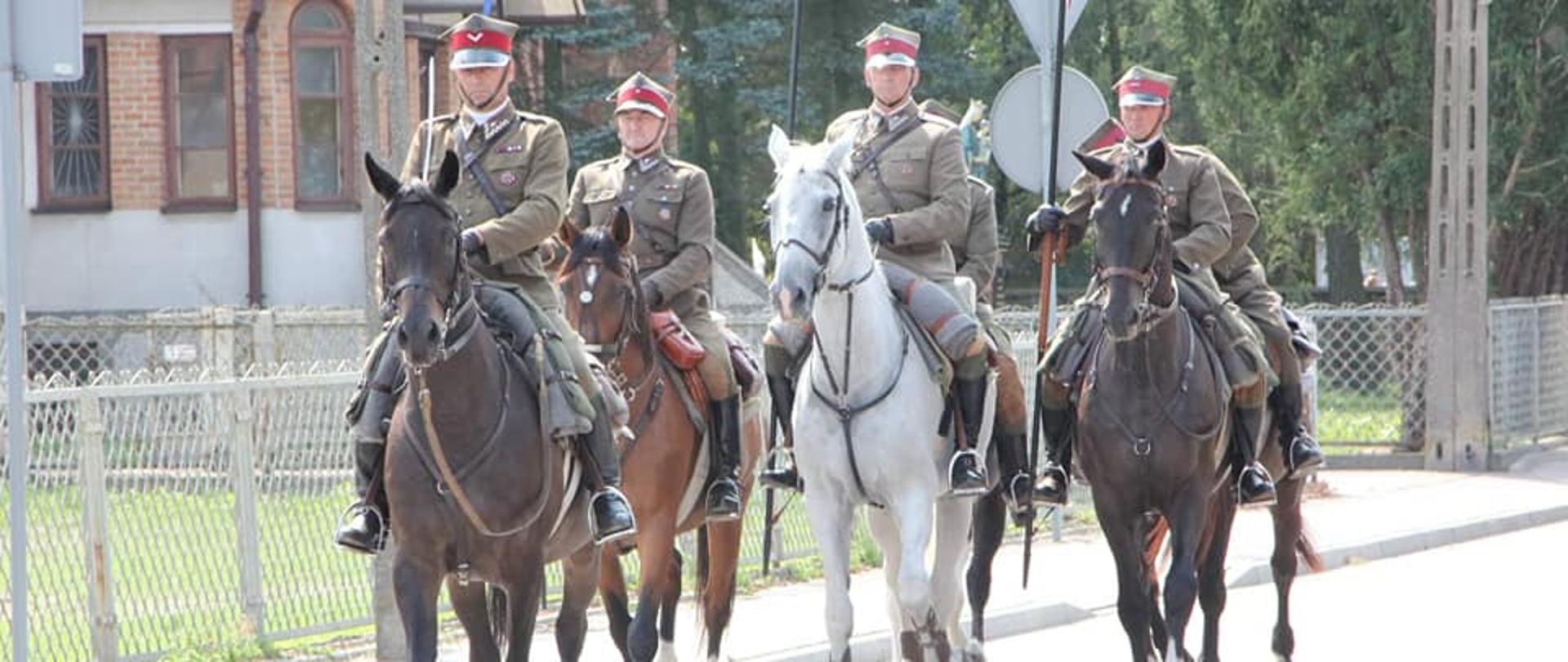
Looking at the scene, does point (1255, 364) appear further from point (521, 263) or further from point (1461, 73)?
point (1461, 73)

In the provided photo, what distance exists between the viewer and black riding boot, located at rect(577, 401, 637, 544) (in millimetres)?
10203

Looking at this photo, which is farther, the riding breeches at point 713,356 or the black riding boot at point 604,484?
the riding breeches at point 713,356

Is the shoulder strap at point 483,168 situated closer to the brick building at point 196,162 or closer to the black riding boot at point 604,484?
the black riding boot at point 604,484

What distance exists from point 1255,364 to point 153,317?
56.1 ft

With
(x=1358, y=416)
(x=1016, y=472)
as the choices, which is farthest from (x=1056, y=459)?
(x=1358, y=416)

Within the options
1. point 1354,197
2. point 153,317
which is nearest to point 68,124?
point 153,317

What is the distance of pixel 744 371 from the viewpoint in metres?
12.9

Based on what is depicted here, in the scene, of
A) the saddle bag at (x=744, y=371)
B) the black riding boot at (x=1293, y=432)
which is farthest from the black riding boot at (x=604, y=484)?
the black riding boot at (x=1293, y=432)

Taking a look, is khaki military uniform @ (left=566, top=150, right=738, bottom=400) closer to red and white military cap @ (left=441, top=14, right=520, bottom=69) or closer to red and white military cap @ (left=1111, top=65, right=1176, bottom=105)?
red and white military cap @ (left=441, top=14, right=520, bottom=69)

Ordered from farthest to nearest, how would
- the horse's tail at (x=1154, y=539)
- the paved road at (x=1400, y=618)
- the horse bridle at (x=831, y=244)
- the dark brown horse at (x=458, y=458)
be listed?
the paved road at (x=1400, y=618), the horse's tail at (x=1154, y=539), the horse bridle at (x=831, y=244), the dark brown horse at (x=458, y=458)

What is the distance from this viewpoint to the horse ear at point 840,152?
10898mm

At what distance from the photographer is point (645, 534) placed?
11.7m

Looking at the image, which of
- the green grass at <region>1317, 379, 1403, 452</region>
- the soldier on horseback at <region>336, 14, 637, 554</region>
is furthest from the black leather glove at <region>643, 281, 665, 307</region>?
the green grass at <region>1317, 379, 1403, 452</region>

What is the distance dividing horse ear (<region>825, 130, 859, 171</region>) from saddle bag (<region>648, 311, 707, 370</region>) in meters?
1.48
